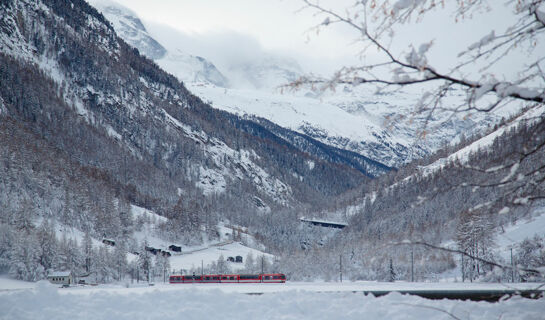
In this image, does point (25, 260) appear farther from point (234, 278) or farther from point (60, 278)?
point (234, 278)

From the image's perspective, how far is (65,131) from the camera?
554ft

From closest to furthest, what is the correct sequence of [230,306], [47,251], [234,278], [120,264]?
1. [230,306]
2. [234,278]
3. [47,251]
4. [120,264]

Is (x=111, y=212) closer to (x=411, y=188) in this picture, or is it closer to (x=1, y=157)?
(x=1, y=157)

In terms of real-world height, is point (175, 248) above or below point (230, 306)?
below

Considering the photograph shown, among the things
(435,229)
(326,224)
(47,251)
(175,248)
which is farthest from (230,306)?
(326,224)

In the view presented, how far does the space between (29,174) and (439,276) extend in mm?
98082

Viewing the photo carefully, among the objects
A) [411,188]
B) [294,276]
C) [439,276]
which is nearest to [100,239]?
[294,276]

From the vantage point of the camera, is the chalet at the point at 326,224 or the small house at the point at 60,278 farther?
the chalet at the point at 326,224

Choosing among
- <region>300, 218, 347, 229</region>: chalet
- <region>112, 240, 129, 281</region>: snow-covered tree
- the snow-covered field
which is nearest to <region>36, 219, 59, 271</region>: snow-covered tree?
<region>112, 240, 129, 281</region>: snow-covered tree

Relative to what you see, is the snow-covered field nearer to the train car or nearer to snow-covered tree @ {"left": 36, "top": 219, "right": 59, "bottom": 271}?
the train car

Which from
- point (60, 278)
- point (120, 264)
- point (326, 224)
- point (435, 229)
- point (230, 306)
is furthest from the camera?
point (326, 224)

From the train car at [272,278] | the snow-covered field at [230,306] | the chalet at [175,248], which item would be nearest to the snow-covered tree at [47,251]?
the train car at [272,278]

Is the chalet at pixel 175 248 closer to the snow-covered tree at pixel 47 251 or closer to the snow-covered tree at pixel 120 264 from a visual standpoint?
the snow-covered tree at pixel 120 264

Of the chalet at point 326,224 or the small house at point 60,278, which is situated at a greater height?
the chalet at point 326,224
